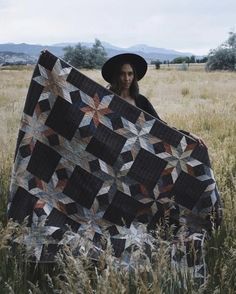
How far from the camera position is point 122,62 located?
468 centimetres

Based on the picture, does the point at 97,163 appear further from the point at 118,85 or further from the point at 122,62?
the point at 122,62

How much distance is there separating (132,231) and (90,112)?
0.96m

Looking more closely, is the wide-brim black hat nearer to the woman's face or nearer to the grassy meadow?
the woman's face

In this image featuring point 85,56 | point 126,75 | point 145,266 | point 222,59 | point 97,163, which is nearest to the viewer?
point 145,266

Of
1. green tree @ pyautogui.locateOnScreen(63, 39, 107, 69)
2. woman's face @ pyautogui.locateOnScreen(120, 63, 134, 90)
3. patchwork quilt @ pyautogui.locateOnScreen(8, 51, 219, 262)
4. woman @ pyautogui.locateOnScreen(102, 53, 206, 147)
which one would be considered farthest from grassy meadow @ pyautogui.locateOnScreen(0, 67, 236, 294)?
green tree @ pyautogui.locateOnScreen(63, 39, 107, 69)

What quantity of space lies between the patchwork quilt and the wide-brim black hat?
824 millimetres

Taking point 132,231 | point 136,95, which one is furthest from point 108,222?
point 136,95

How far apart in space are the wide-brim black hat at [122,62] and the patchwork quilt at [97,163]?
2.70 feet

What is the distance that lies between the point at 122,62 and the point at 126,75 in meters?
0.14

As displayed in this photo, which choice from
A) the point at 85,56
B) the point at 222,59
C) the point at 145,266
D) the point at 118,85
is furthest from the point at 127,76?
the point at 85,56

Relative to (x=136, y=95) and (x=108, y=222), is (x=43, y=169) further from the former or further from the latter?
(x=136, y=95)

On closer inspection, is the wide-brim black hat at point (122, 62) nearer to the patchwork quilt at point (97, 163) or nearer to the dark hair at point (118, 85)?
the dark hair at point (118, 85)

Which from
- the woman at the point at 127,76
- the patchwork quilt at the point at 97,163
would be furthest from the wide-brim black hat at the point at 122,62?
the patchwork quilt at the point at 97,163

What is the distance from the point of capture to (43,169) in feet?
12.4
